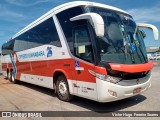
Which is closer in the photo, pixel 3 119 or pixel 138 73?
pixel 3 119

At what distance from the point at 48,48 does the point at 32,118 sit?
3.54m

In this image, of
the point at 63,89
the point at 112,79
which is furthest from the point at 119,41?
the point at 63,89

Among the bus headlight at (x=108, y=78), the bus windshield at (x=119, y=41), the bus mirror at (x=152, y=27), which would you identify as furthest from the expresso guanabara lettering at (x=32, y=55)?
the bus mirror at (x=152, y=27)

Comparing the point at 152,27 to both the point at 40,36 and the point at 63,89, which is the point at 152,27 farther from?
the point at 40,36

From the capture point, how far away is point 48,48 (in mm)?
8750

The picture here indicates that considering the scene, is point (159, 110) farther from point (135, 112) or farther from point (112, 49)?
point (112, 49)

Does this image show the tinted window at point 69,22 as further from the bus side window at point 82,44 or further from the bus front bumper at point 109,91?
the bus front bumper at point 109,91

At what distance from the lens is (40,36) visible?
31.7 ft

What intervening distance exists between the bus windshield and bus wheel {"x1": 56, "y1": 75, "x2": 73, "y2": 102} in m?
2.27

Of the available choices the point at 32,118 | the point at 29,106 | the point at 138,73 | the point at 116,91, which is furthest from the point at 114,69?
the point at 29,106

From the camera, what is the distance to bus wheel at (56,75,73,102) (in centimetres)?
752

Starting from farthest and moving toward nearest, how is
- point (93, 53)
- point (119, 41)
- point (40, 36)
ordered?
1. point (40, 36)
2. point (119, 41)
3. point (93, 53)

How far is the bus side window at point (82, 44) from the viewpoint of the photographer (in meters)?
6.17

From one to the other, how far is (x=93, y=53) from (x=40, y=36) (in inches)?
174
